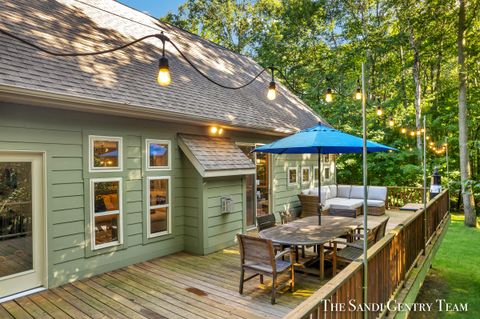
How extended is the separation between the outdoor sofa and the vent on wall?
3.71m

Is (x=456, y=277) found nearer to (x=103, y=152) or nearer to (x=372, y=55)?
(x=103, y=152)

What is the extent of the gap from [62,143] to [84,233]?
1456 mm

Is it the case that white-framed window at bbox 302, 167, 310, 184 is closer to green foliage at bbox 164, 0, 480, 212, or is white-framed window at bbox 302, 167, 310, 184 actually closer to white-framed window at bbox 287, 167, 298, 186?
white-framed window at bbox 287, 167, 298, 186

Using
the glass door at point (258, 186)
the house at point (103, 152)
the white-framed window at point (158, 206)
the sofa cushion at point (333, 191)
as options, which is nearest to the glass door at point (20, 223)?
the house at point (103, 152)

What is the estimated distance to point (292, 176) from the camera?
32.7ft

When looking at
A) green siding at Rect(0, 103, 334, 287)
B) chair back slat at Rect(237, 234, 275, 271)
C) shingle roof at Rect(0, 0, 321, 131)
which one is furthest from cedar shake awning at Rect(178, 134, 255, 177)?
chair back slat at Rect(237, 234, 275, 271)

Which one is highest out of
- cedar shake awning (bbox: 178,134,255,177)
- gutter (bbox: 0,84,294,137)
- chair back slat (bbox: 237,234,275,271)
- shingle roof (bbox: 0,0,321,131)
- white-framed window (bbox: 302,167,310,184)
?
shingle roof (bbox: 0,0,321,131)

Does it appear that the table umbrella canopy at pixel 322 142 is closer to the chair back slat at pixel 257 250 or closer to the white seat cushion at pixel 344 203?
the chair back slat at pixel 257 250

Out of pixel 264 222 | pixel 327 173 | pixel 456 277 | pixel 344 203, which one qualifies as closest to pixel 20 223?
pixel 264 222

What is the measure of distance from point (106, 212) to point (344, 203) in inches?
289

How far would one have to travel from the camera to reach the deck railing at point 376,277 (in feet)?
6.30

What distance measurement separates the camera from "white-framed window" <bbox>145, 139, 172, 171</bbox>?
19.1ft

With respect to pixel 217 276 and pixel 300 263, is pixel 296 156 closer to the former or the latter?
pixel 300 263

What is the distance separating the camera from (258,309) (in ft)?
12.4
